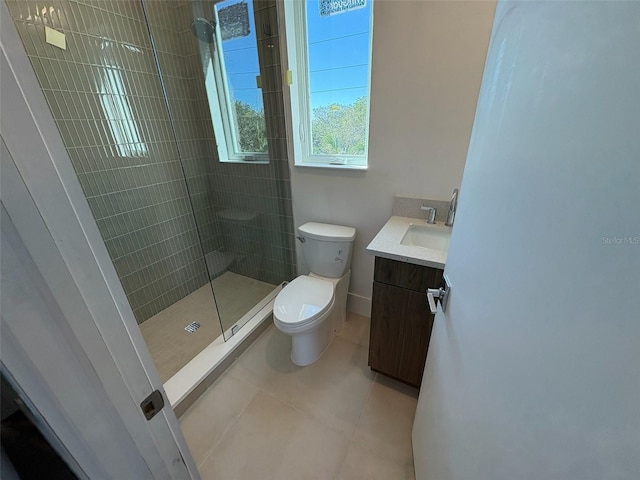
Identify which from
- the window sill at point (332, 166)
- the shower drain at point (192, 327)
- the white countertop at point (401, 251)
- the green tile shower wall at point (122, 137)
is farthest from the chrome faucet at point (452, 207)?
the green tile shower wall at point (122, 137)

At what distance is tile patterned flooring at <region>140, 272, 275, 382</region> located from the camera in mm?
1701

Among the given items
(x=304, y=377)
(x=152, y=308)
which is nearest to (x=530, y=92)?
(x=304, y=377)

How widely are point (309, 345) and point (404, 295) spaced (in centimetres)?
73

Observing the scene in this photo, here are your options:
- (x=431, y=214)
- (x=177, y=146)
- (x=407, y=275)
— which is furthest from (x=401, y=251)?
(x=177, y=146)

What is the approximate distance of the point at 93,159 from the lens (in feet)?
5.34

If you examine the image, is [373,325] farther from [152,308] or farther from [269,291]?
[152,308]

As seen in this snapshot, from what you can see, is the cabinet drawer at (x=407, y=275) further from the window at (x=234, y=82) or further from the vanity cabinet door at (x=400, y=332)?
the window at (x=234, y=82)

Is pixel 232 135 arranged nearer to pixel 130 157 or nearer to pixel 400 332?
pixel 130 157

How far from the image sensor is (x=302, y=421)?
136 cm

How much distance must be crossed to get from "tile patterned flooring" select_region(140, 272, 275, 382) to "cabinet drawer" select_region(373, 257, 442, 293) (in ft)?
4.03

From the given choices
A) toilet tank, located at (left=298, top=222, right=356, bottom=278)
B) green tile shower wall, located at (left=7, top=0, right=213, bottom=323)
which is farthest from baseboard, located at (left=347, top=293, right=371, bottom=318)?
green tile shower wall, located at (left=7, top=0, right=213, bottom=323)

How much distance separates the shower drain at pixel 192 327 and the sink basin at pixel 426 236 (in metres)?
1.62

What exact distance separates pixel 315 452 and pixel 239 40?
2.50 m

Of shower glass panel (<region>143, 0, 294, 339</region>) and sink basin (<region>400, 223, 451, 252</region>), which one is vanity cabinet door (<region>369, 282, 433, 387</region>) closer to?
sink basin (<region>400, 223, 451, 252</region>)
